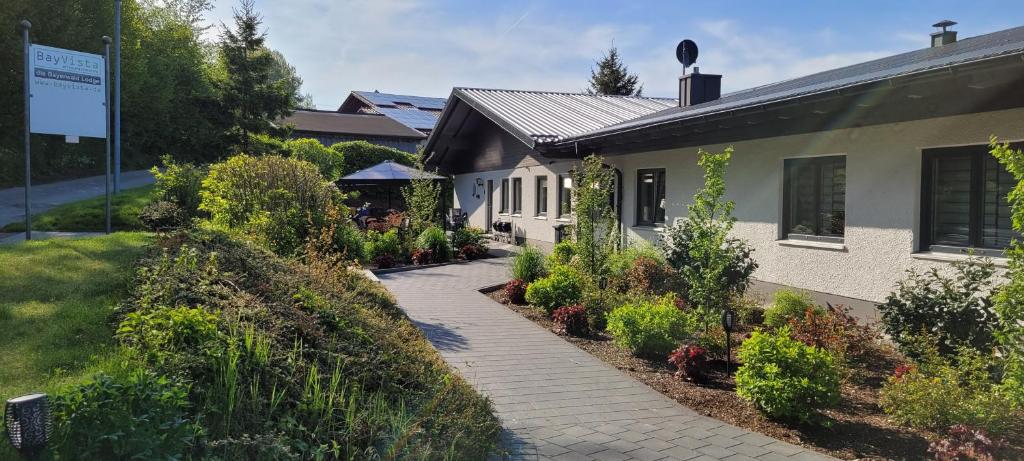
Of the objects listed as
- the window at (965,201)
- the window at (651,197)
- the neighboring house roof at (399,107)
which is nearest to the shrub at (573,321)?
the window at (965,201)

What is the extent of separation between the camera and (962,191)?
6914mm

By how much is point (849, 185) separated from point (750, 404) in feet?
13.3

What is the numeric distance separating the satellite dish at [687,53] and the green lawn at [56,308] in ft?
39.9

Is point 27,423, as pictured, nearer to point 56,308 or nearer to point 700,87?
point 56,308

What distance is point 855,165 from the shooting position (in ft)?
26.2

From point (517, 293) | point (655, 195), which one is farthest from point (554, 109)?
point (517, 293)

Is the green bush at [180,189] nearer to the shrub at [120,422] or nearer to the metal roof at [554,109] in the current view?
the metal roof at [554,109]

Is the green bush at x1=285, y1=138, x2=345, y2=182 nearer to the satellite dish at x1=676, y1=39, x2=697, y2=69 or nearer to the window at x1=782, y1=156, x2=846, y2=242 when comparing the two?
the satellite dish at x1=676, y1=39, x2=697, y2=69

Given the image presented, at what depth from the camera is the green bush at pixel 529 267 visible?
11.0 m

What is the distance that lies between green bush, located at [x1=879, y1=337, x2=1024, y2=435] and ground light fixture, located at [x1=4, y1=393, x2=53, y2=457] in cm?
524

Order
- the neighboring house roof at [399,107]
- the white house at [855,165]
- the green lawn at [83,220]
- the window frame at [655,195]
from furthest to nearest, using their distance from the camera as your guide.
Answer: the neighboring house roof at [399,107] → the green lawn at [83,220] → the window frame at [655,195] → the white house at [855,165]

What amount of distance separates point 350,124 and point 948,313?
39211mm

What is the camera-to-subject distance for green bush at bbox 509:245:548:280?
11.0m

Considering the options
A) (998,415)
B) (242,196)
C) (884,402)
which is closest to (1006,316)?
(998,415)
